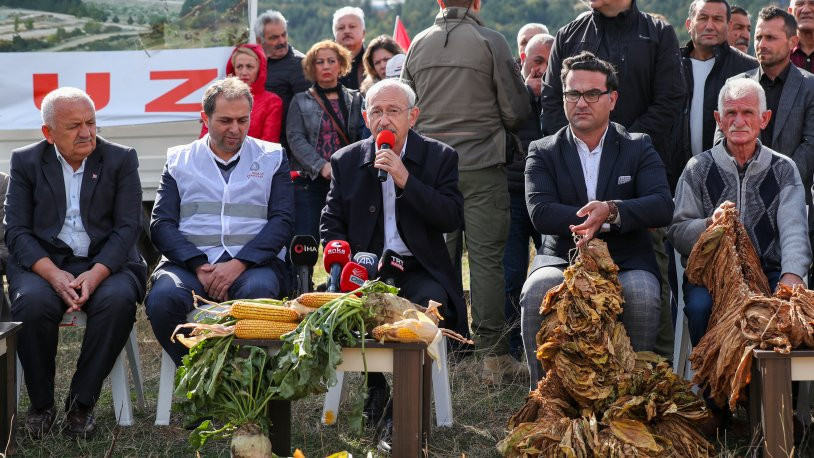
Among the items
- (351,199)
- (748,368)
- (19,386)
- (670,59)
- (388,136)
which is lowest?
(19,386)

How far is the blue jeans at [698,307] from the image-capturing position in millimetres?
5227

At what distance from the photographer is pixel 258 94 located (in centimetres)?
771

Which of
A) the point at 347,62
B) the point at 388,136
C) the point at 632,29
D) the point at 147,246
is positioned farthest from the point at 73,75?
the point at 632,29

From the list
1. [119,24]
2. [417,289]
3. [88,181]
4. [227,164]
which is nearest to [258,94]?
[119,24]

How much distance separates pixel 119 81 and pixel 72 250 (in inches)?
113

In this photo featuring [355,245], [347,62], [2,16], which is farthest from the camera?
[2,16]

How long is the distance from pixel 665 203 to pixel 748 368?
108 centimetres

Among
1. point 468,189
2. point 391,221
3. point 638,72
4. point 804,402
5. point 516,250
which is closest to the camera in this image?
point 804,402

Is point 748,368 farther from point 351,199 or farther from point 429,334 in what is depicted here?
point 351,199

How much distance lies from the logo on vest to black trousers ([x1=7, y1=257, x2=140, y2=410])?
37.9 inches

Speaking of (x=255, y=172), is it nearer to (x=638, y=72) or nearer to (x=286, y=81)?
(x=638, y=72)

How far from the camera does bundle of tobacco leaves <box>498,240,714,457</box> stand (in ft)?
14.8

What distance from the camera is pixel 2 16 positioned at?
8.37 metres

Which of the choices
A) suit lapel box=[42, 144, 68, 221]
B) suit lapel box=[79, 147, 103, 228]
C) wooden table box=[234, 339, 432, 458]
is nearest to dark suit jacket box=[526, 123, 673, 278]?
wooden table box=[234, 339, 432, 458]
